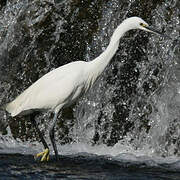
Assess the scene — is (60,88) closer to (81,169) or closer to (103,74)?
(81,169)

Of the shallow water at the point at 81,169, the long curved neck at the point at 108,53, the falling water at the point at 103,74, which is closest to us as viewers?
the shallow water at the point at 81,169

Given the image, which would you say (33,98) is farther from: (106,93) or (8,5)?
(8,5)

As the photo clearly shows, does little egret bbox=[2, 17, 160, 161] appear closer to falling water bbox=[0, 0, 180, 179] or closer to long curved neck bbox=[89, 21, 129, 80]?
long curved neck bbox=[89, 21, 129, 80]

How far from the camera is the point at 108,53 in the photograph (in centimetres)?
829

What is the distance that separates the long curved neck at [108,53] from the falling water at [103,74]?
129cm

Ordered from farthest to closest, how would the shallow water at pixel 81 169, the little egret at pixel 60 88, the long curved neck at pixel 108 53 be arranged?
the little egret at pixel 60 88
the long curved neck at pixel 108 53
the shallow water at pixel 81 169

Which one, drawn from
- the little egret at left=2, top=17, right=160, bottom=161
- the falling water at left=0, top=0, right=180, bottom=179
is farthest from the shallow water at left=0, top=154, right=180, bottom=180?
the falling water at left=0, top=0, right=180, bottom=179

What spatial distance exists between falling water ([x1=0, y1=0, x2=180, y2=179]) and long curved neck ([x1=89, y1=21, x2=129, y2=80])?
1.29 metres

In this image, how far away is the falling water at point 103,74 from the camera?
9.45 m

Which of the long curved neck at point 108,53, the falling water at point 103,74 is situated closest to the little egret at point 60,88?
the long curved neck at point 108,53

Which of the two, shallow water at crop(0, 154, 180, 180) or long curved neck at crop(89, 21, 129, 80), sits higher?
long curved neck at crop(89, 21, 129, 80)

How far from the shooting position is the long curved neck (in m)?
8.10

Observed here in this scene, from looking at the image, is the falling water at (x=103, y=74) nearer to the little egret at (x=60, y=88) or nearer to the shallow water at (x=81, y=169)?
the shallow water at (x=81, y=169)

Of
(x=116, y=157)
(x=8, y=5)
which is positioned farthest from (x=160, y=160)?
(x=8, y=5)
